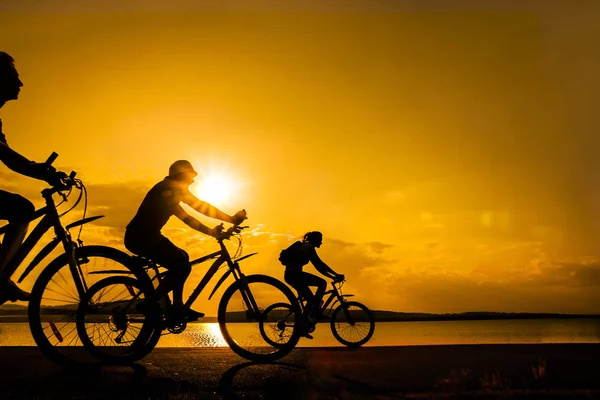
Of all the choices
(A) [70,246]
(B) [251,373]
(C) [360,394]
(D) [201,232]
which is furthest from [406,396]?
(A) [70,246]

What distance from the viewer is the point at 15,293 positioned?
249 inches

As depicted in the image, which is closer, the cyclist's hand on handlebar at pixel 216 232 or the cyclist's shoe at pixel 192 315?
the cyclist's shoe at pixel 192 315

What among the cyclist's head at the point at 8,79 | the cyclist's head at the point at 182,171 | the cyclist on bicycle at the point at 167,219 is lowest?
the cyclist on bicycle at the point at 167,219

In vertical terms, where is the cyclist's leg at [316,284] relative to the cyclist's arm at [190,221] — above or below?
above

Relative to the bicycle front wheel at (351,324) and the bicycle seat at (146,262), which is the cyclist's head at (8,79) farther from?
the bicycle front wheel at (351,324)

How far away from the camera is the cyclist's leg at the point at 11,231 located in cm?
619

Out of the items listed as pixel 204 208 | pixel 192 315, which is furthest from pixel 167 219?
pixel 192 315

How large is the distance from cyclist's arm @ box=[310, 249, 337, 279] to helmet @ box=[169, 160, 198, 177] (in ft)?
18.5

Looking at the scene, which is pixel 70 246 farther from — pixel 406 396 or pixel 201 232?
pixel 406 396

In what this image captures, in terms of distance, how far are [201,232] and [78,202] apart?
165 cm

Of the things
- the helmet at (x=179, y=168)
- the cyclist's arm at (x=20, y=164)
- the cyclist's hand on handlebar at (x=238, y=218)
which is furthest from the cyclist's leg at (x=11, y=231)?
the cyclist's hand on handlebar at (x=238, y=218)

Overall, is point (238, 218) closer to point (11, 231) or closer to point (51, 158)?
point (51, 158)

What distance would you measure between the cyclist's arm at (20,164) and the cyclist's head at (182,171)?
1.67 meters

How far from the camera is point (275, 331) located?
30.9 ft
